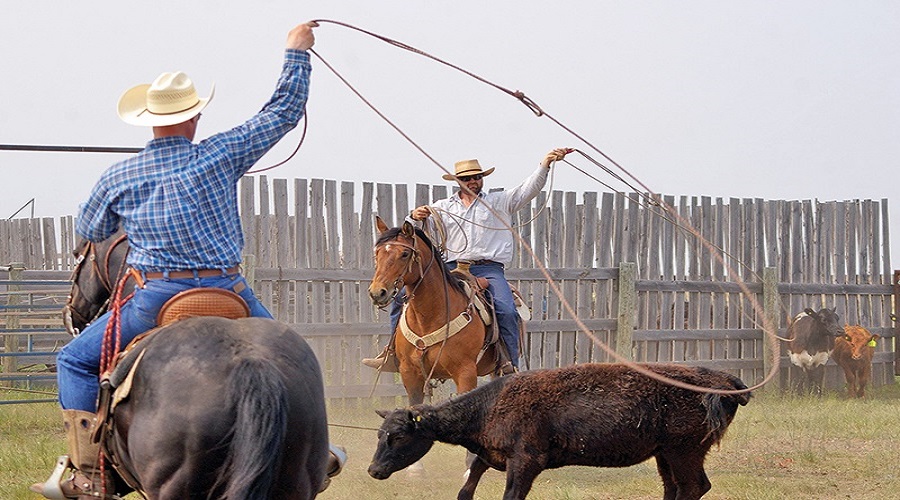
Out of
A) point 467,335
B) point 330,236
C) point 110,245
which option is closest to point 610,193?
point 330,236

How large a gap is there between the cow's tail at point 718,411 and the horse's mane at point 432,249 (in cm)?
252

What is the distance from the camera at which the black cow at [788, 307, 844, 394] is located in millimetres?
15336

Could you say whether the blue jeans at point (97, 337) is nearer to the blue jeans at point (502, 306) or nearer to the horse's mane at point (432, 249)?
the horse's mane at point (432, 249)

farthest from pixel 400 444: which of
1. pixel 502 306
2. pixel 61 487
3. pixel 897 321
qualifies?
pixel 897 321

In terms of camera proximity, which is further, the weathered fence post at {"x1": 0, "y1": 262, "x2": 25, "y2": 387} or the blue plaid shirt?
the weathered fence post at {"x1": 0, "y1": 262, "x2": 25, "y2": 387}

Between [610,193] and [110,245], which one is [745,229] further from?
[110,245]

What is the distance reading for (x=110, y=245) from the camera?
16.4 ft

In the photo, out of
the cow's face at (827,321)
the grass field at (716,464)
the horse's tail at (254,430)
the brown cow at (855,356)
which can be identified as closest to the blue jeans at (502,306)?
the grass field at (716,464)

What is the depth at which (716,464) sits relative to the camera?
32.5 feet

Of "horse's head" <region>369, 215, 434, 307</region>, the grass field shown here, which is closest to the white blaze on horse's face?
"horse's head" <region>369, 215, 434, 307</region>

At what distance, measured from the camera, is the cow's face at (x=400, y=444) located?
302 inches

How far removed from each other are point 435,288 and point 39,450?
358 centimetres

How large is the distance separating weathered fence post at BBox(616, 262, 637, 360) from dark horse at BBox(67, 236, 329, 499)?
34.7 ft

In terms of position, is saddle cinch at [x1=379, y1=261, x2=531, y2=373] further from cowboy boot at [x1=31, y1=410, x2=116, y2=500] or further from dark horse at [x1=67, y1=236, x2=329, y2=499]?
dark horse at [x1=67, y1=236, x2=329, y2=499]
